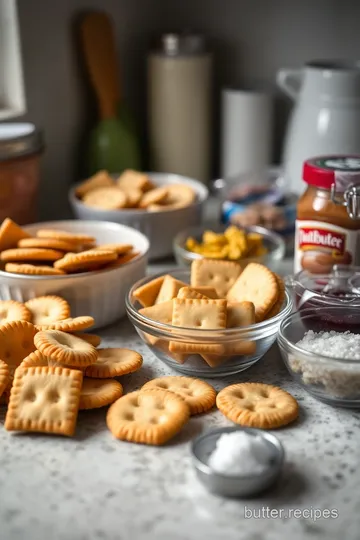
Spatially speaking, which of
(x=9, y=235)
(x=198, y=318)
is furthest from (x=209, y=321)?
(x=9, y=235)

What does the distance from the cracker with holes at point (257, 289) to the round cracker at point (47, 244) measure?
0.85 ft

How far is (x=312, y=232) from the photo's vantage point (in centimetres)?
105

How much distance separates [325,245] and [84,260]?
35cm

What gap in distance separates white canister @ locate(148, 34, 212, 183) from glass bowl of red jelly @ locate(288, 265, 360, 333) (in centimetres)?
71

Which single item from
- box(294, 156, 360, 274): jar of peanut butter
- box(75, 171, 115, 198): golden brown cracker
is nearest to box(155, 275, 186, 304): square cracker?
box(294, 156, 360, 274): jar of peanut butter

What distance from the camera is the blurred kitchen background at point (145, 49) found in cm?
147

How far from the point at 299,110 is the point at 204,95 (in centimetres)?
29

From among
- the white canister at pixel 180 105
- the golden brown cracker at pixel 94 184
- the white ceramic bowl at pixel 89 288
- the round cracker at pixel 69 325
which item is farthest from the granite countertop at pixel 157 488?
the white canister at pixel 180 105

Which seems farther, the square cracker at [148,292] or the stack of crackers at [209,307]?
the square cracker at [148,292]

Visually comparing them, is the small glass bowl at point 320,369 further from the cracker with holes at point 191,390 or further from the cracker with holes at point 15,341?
the cracker with holes at point 15,341

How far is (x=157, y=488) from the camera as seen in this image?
0.73 metres

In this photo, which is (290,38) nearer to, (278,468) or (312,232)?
(312,232)

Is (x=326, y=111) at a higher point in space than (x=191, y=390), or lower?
higher

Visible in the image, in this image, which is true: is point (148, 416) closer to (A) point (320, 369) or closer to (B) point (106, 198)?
(A) point (320, 369)
